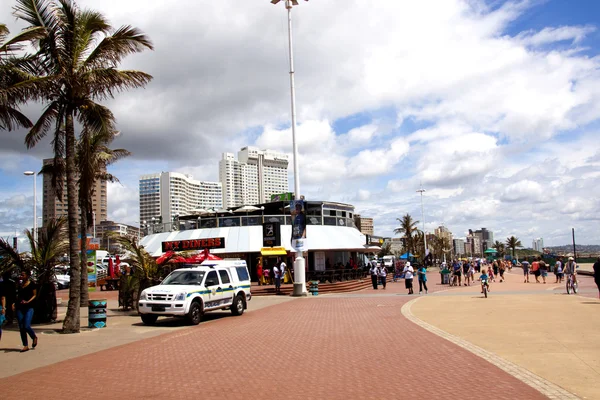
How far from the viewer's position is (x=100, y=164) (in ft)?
79.0

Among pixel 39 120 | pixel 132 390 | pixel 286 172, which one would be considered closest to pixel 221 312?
pixel 39 120

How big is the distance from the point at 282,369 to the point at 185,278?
8.85 m

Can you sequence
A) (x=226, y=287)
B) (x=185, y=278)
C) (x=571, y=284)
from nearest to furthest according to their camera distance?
(x=185, y=278)
(x=226, y=287)
(x=571, y=284)

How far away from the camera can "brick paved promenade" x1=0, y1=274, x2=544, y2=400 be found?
7035mm

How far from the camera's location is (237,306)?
18.2 metres

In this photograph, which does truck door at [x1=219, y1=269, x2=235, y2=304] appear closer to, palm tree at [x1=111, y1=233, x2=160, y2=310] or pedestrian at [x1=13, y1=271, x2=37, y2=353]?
palm tree at [x1=111, y1=233, x2=160, y2=310]

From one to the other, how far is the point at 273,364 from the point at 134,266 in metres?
12.5

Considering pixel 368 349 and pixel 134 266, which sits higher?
pixel 134 266

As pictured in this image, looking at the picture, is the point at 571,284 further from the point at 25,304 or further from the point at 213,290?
the point at 25,304

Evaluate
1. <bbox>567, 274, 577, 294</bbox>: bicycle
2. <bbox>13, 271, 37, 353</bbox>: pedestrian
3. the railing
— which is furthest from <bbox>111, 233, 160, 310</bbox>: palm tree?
the railing

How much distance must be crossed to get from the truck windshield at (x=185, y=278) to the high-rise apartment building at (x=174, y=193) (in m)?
116

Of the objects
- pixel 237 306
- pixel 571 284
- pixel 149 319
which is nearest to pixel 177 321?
pixel 149 319

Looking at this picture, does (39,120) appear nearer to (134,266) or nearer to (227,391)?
(134,266)

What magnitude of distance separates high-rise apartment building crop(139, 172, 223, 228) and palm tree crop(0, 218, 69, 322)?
11546cm
